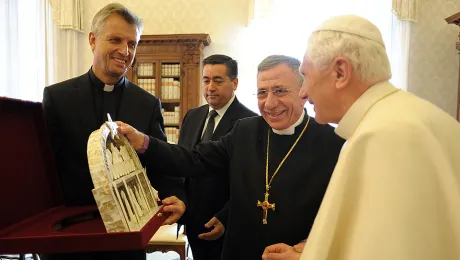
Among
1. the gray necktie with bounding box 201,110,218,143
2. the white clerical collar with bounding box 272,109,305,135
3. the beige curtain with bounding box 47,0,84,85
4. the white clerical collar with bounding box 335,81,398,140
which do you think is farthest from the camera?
the beige curtain with bounding box 47,0,84,85

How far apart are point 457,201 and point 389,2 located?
5.81 m

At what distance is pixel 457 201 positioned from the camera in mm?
1108

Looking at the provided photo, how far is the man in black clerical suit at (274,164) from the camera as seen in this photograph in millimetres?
1818

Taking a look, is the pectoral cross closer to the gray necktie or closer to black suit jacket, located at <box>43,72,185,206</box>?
black suit jacket, located at <box>43,72,185,206</box>

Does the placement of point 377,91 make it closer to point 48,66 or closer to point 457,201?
point 457,201

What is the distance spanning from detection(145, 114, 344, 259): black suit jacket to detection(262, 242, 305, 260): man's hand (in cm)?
19

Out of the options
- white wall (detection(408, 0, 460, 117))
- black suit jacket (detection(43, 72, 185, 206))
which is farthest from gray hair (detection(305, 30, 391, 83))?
white wall (detection(408, 0, 460, 117))

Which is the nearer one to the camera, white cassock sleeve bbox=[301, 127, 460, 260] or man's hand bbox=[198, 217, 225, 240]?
white cassock sleeve bbox=[301, 127, 460, 260]

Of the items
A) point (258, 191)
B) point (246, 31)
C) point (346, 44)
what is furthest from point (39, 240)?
point (246, 31)

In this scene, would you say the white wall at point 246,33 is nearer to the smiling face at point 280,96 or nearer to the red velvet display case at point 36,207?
the smiling face at point 280,96

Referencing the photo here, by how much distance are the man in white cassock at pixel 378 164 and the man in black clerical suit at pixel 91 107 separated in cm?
87

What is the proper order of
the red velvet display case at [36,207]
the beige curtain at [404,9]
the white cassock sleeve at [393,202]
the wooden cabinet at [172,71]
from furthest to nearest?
the wooden cabinet at [172,71] < the beige curtain at [404,9] < the red velvet display case at [36,207] < the white cassock sleeve at [393,202]

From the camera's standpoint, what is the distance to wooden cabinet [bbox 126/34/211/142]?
6062 mm

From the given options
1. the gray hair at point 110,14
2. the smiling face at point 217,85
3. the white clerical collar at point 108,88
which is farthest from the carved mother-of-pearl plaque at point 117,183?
the smiling face at point 217,85
